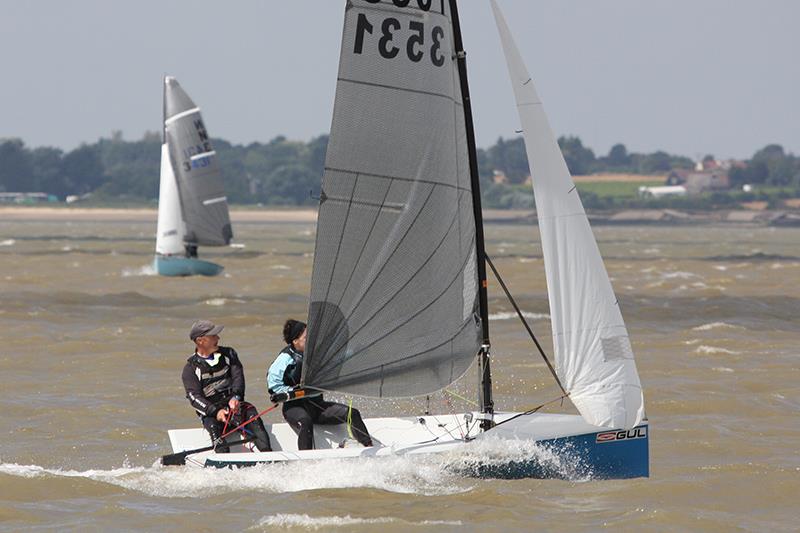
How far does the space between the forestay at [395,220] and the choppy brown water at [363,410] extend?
0.87 m

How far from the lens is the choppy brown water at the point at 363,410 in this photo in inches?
409

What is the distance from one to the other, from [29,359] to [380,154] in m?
10.1

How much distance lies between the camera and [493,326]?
25.1 m

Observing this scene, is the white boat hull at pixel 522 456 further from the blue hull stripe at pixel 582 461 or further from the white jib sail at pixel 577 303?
the white jib sail at pixel 577 303

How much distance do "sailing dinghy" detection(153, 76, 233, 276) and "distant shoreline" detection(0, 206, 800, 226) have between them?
375 ft

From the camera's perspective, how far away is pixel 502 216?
179125 millimetres

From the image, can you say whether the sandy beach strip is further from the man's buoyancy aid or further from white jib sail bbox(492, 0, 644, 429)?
white jib sail bbox(492, 0, 644, 429)

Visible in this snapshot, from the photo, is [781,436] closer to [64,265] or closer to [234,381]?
[234,381]

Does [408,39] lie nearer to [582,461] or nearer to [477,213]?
[477,213]

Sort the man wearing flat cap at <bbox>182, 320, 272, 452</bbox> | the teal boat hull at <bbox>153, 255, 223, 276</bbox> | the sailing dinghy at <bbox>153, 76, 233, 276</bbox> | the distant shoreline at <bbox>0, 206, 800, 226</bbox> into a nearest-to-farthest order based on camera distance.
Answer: the man wearing flat cap at <bbox>182, 320, 272, 452</bbox>
the teal boat hull at <bbox>153, 255, 223, 276</bbox>
the sailing dinghy at <bbox>153, 76, 233, 276</bbox>
the distant shoreline at <bbox>0, 206, 800, 226</bbox>

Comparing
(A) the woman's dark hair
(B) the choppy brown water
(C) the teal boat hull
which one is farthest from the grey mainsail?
(A) the woman's dark hair

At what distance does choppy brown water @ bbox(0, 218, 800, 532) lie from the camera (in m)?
10.4

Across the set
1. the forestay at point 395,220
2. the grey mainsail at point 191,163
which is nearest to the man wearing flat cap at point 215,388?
the forestay at point 395,220

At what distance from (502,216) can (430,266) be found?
16866cm
